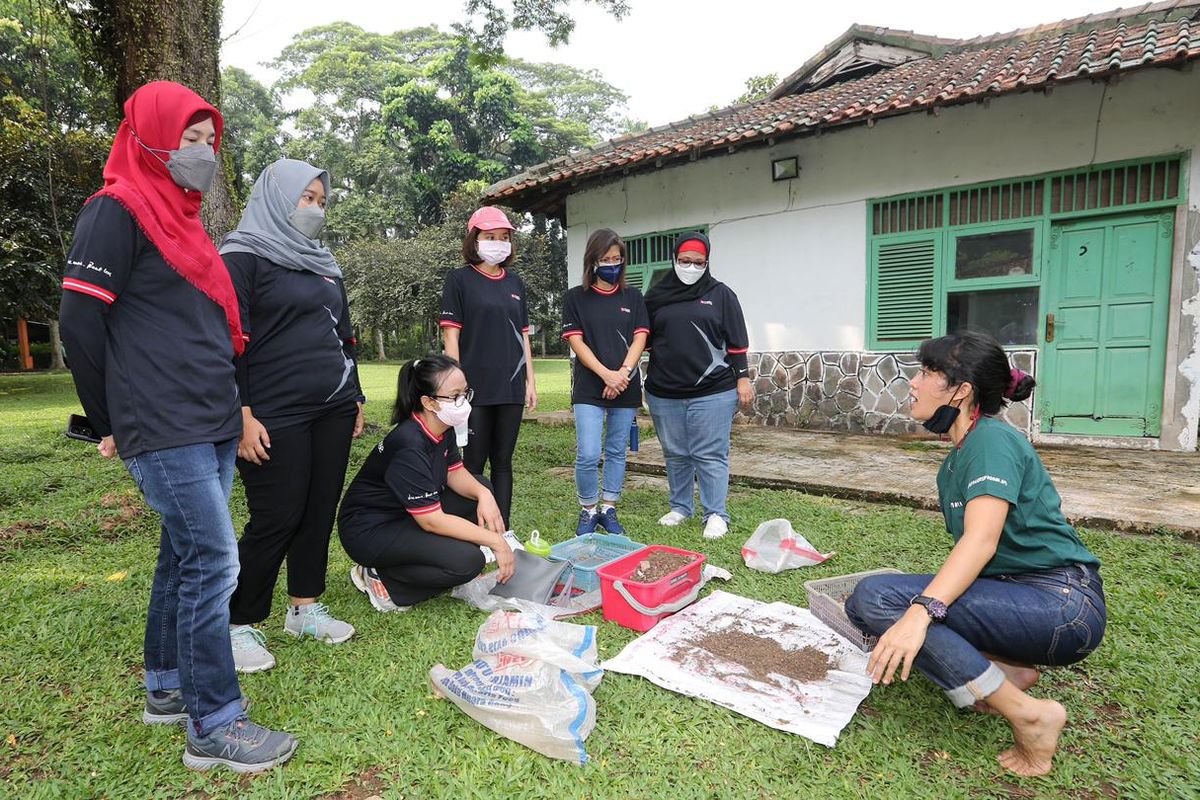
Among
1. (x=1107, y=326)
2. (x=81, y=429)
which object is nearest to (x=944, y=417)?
(x=81, y=429)

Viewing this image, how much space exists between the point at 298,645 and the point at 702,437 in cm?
227

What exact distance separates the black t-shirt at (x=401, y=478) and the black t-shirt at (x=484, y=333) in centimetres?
59

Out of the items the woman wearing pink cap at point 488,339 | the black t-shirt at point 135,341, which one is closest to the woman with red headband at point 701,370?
the woman wearing pink cap at point 488,339

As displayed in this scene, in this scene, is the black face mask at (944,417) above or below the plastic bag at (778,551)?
above

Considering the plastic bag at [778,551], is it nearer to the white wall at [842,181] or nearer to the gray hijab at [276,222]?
the gray hijab at [276,222]

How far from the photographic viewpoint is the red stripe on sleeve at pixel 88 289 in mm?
1570

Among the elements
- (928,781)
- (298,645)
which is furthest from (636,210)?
(928,781)

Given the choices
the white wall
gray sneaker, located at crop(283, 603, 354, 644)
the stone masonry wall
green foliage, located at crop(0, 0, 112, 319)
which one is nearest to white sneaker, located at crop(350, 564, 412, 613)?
gray sneaker, located at crop(283, 603, 354, 644)

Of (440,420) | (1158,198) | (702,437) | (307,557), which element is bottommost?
(307,557)

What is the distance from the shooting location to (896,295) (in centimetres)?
716

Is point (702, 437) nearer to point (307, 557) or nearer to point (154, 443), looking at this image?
point (307, 557)

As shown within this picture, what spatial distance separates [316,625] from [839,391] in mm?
6267

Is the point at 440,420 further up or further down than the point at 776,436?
further up

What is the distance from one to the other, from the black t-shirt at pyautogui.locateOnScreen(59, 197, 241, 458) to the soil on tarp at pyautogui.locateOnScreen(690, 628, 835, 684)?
1.74 m
